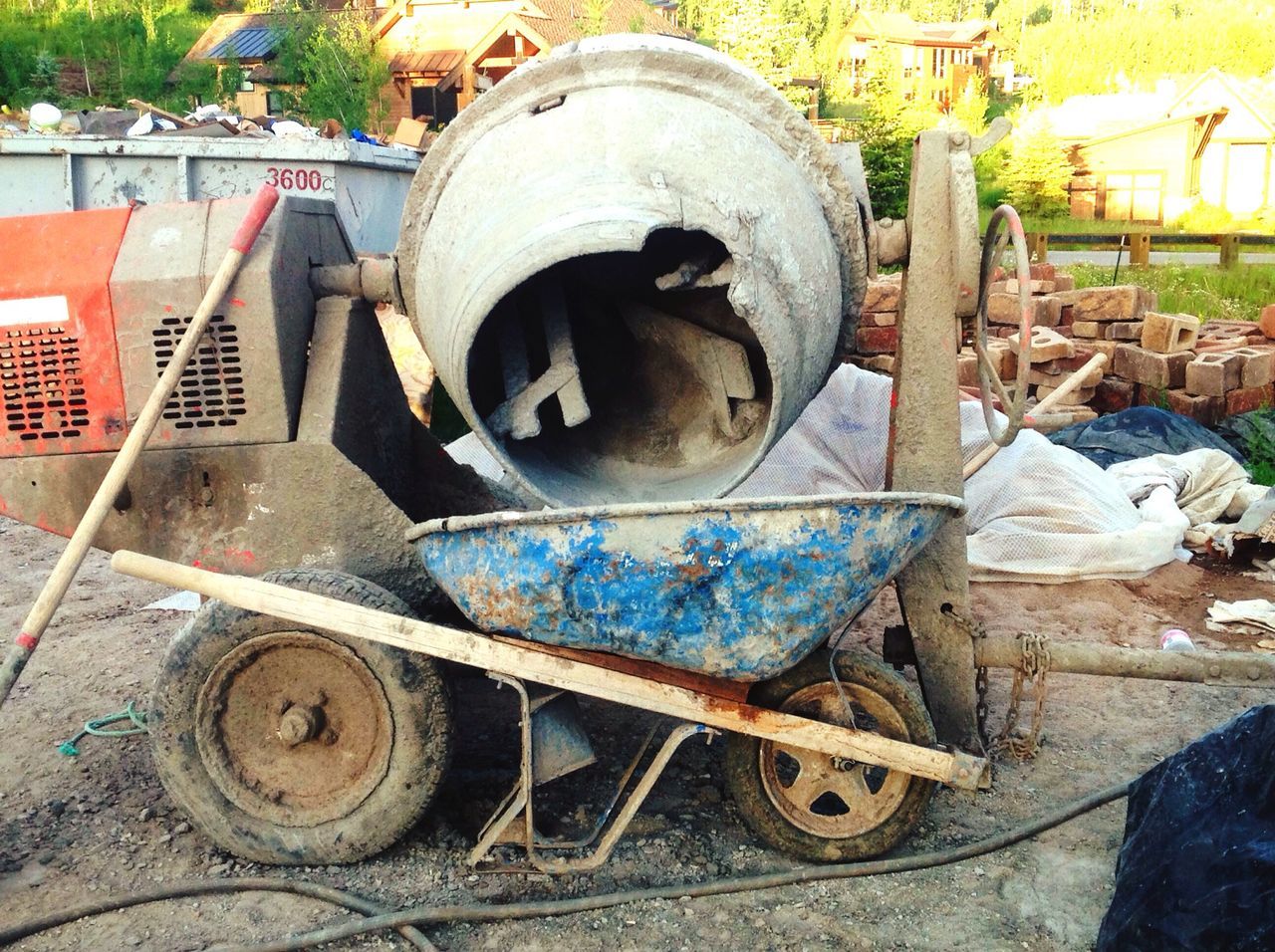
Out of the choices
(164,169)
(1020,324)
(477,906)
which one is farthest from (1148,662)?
(164,169)

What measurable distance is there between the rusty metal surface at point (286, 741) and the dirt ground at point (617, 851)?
0.17 meters

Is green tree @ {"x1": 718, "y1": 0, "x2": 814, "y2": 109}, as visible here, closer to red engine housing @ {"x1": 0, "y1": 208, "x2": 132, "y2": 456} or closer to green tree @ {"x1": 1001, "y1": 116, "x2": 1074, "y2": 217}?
green tree @ {"x1": 1001, "y1": 116, "x2": 1074, "y2": 217}

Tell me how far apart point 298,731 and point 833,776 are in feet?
3.90

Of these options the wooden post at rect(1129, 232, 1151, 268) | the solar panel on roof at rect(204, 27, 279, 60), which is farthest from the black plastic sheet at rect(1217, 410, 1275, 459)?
the solar panel on roof at rect(204, 27, 279, 60)

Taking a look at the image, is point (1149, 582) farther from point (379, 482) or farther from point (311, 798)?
point (311, 798)

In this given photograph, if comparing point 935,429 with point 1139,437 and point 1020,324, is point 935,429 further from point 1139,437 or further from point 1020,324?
point 1139,437

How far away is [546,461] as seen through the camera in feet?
10.2

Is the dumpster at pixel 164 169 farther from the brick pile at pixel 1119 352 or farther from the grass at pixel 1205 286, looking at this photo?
the grass at pixel 1205 286

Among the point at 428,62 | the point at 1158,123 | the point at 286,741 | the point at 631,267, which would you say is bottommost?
the point at 286,741

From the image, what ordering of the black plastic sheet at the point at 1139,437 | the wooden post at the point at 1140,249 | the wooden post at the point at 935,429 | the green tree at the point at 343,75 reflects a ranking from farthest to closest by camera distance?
the green tree at the point at 343,75, the wooden post at the point at 1140,249, the black plastic sheet at the point at 1139,437, the wooden post at the point at 935,429

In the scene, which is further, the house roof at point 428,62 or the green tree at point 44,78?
the house roof at point 428,62

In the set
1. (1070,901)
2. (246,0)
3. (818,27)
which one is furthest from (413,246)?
(818,27)

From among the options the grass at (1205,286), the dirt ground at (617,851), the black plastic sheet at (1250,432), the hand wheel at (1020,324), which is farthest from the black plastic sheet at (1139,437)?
the grass at (1205,286)

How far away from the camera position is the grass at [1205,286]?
30.9 feet
